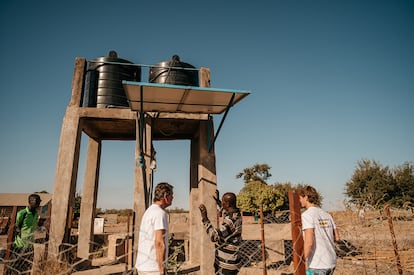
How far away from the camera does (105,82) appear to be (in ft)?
23.6

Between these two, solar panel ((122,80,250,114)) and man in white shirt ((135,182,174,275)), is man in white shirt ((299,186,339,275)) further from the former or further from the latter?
solar panel ((122,80,250,114))

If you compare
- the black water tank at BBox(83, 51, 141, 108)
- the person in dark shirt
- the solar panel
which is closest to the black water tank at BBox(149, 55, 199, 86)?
the black water tank at BBox(83, 51, 141, 108)

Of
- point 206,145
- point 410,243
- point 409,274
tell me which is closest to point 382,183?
point 410,243

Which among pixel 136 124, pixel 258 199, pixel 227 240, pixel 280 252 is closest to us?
pixel 227 240

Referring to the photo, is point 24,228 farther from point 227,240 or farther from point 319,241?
point 319,241

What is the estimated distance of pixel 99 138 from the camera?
8.45 metres

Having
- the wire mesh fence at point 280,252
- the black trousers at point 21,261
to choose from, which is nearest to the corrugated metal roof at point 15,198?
the wire mesh fence at point 280,252

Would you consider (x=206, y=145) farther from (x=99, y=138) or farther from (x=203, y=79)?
(x=99, y=138)

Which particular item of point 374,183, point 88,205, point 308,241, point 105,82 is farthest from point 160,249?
point 374,183

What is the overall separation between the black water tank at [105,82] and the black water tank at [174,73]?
91 cm

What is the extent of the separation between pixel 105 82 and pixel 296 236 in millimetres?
6518

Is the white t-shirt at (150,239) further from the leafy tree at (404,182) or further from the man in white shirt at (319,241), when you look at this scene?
the leafy tree at (404,182)

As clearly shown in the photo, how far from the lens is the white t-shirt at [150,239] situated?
259cm

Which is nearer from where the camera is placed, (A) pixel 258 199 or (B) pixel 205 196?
(B) pixel 205 196
